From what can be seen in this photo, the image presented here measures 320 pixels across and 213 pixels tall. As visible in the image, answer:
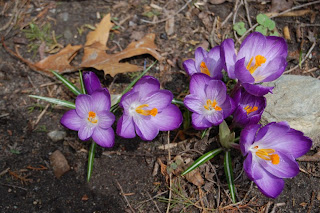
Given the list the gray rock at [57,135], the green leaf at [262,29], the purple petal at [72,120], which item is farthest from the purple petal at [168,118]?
the green leaf at [262,29]

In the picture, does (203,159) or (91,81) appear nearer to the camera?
(91,81)

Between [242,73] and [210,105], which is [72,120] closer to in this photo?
[210,105]

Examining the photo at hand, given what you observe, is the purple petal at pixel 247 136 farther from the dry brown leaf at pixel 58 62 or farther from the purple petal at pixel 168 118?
the dry brown leaf at pixel 58 62

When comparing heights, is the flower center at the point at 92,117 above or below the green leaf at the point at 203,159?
above

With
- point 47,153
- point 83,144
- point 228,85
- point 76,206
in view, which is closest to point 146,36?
point 228,85

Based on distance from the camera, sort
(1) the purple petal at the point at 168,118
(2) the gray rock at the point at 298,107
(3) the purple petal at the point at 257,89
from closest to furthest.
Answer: (3) the purple petal at the point at 257,89 < (1) the purple petal at the point at 168,118 < (2) the gray rock at the point at 298,107

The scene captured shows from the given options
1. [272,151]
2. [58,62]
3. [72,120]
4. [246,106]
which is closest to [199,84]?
[246,106]
